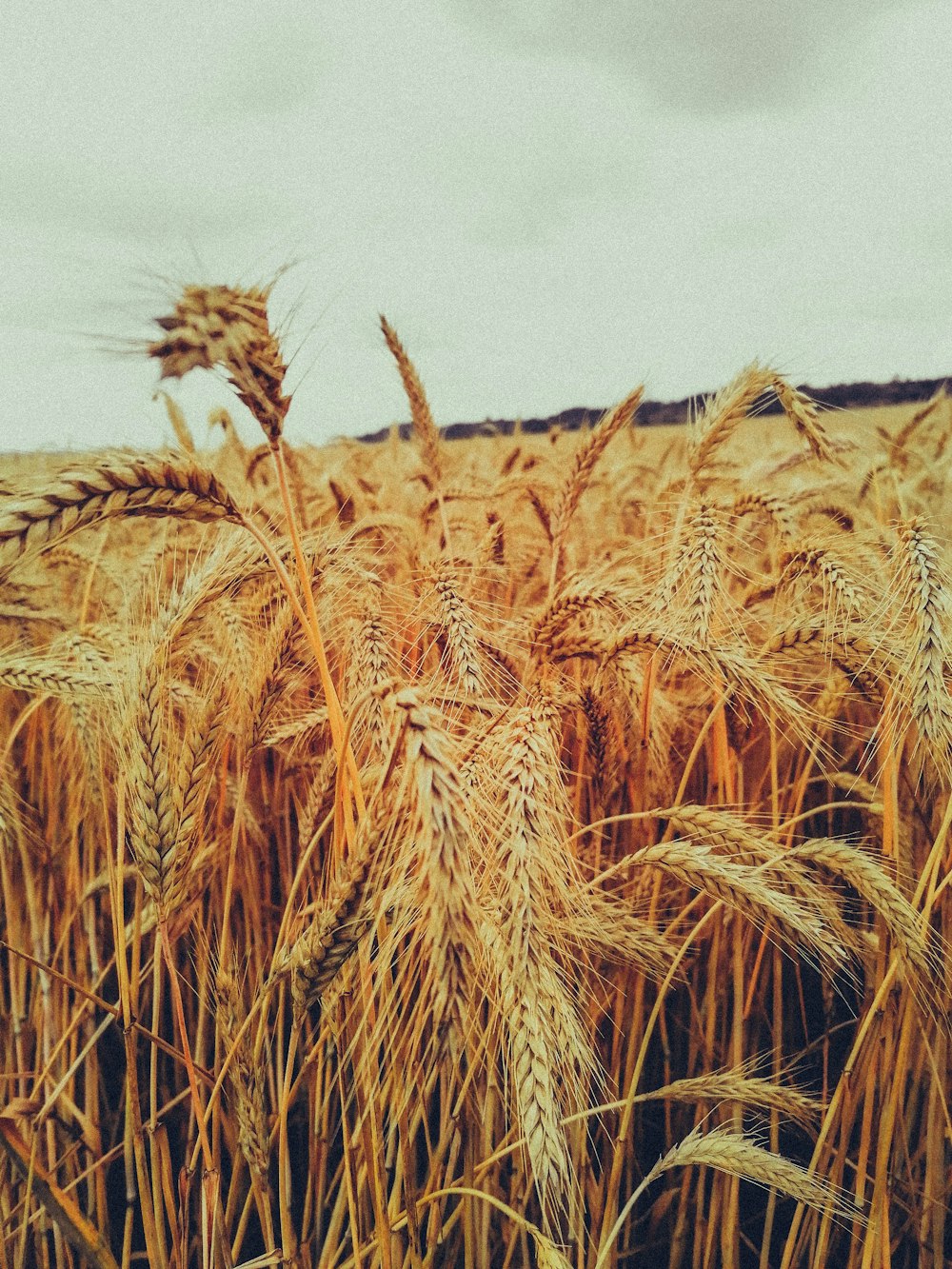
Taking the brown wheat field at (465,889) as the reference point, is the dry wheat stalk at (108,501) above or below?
above

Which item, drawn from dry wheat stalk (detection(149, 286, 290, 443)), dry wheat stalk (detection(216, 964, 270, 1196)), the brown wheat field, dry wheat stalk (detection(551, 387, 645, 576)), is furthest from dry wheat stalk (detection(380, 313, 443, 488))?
dry wheat stalk (detection(216, 964, 270, 1196))

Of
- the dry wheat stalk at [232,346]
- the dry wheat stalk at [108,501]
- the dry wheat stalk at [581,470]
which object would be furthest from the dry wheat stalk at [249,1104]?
the dry wheat stalk at [581,470]

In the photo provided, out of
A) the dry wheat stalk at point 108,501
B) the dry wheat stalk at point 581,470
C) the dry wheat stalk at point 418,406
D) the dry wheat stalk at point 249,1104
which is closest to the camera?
the dry wheat stalk at point 108,501

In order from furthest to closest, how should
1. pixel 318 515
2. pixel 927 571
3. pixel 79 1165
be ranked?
pixel 318 515
pixel 79 1165
pixel 927 571

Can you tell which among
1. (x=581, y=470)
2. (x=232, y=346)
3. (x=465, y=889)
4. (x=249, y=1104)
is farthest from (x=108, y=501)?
(x=581, y=470)

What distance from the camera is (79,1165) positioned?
6.28ft

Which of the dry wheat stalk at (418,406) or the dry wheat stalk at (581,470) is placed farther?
the dry wheat stalk at (418,406)

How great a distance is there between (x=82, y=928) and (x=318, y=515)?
63.4 inches

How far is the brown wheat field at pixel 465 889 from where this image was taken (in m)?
1.05

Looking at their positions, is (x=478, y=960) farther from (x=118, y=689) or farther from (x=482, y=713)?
(x=118, y=689)

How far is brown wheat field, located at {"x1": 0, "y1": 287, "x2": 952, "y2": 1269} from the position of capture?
1049 millimetres

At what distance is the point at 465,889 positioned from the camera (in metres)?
0.78

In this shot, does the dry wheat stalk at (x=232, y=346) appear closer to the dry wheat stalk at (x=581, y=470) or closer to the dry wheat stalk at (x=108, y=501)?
the dry wheat stalk at (x=108, y=501)

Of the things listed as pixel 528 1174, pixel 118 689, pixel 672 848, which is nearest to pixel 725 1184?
pixel 528 1174
